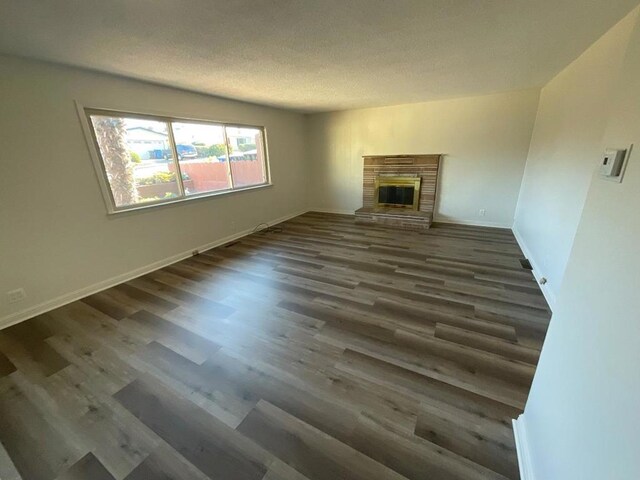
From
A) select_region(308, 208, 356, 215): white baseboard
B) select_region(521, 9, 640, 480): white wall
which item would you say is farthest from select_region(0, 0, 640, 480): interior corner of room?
select_region(308, 208, 356, 215): white baseboard

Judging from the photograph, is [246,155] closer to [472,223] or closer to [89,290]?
[89,290]

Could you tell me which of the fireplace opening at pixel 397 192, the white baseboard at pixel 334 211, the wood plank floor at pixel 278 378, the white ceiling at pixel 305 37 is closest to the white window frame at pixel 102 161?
the white ceiling at pixel 305 37

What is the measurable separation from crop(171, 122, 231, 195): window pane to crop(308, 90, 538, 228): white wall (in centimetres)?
256

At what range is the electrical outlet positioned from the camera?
90.2 inches

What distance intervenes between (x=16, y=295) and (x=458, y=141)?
20.7 feet

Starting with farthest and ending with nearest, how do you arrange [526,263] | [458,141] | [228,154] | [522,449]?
1. [458,141]
2. [228,154]
3. [526,263]
4. [522,449]

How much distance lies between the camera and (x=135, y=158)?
3029mm

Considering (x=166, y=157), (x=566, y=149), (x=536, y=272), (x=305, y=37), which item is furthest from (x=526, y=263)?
(x=166, y=157)

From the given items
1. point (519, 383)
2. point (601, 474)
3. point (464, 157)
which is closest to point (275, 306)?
point (519, 383)

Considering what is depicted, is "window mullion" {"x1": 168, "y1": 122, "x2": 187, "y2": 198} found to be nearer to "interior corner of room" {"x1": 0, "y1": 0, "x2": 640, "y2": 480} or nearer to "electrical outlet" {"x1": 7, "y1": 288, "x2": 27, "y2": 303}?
"interior corner of room" {"x1": 0, "y1": 0, "x2": 640, "y2": 480}

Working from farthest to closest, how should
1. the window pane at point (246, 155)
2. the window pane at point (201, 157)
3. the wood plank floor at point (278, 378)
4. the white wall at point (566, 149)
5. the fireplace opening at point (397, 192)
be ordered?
the fireplace opening at point (397, 192), the window pane at point (246, 155), the window pane at point (201, 157), the white wall at point (566, 149), the wood plank floor at point (278, 378)

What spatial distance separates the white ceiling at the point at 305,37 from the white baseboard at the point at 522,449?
243 cm

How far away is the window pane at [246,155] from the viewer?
4355mm

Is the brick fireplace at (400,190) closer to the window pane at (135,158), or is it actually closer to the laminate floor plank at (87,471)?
the window pane at (135,158)
